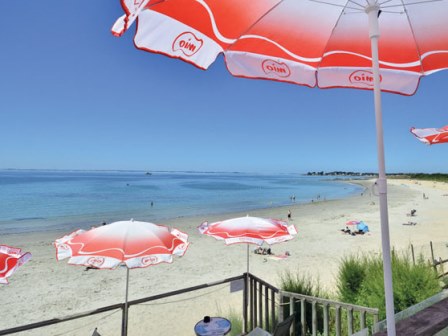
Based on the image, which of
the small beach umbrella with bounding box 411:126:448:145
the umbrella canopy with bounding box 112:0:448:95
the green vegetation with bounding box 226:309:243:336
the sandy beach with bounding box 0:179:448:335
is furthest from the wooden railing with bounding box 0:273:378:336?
Result: the small beach umbrella with bounding box 411:126:448:145

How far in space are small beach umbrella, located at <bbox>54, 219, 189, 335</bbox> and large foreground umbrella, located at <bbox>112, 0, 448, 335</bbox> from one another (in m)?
2.81

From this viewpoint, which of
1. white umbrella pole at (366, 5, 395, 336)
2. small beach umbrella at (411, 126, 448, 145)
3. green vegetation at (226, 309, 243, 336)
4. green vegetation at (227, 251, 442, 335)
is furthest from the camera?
green vegetation at (226, 309, 243, 336)

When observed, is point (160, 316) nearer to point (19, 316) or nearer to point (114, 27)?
point (19, 316)

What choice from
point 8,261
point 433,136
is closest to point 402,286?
point 433,136

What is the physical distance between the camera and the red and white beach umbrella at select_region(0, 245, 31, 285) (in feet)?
13.6

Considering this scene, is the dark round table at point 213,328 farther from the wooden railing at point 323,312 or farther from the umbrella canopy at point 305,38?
the umbrella canopy at point 305,38

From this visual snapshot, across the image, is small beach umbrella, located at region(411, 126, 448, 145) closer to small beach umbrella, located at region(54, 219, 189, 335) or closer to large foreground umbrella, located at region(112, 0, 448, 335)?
large foreground umbrella, located at region(112, 0, 448, 335)

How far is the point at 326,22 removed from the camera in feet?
8.23

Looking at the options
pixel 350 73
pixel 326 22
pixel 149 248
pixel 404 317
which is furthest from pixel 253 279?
pixel 326 22

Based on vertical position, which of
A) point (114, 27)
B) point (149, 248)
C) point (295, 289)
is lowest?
point (295, 289)

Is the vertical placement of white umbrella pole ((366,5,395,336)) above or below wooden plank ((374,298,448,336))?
above

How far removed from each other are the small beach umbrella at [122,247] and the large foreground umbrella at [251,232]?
1092mm

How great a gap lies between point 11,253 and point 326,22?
5.30 m

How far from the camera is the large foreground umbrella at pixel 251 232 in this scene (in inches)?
205
